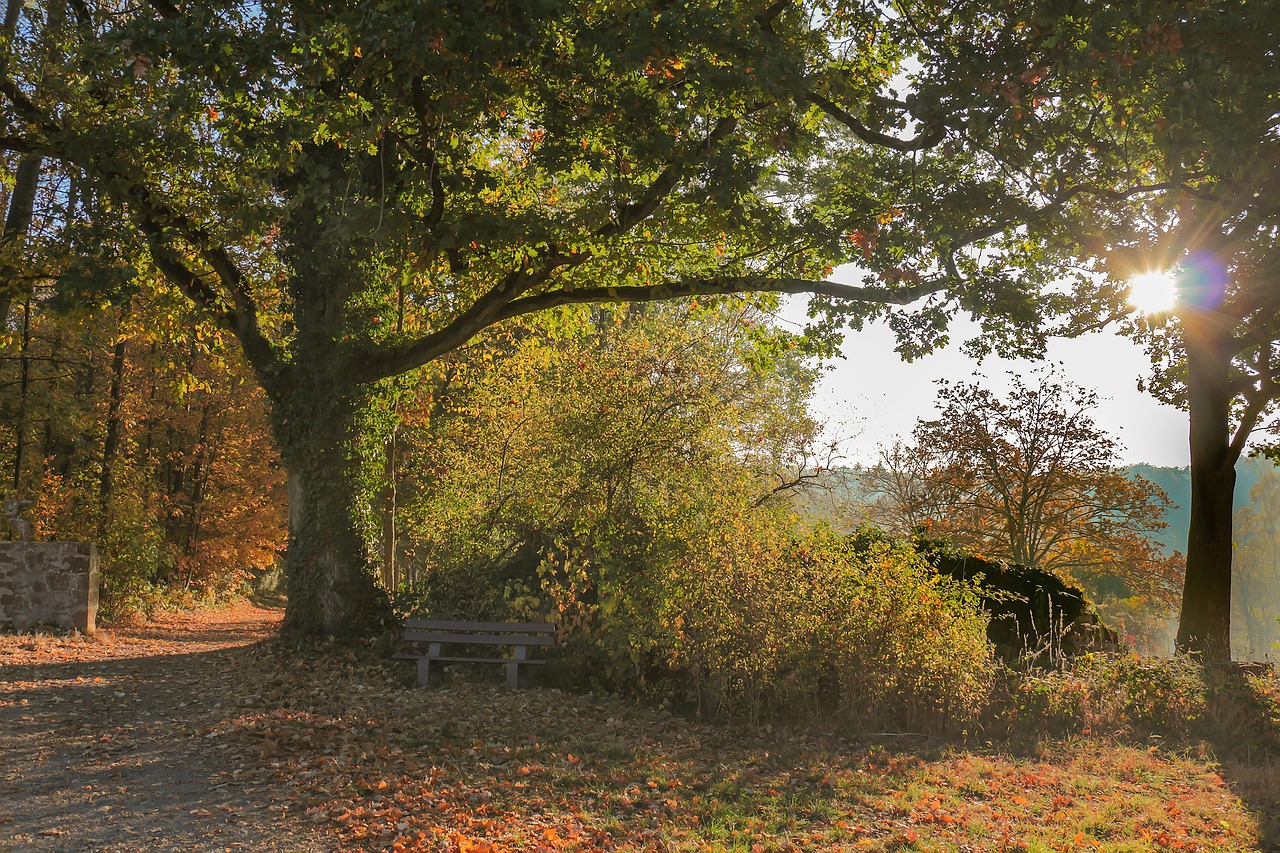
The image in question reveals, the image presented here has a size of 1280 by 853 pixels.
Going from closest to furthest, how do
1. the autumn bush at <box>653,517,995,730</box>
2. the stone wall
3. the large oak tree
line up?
the large oak tree
the autumn bush at <box>653,517,995,730</box>
the stone wall

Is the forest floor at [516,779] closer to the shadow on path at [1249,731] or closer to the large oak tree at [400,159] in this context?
the shadow on path at [1249,731]

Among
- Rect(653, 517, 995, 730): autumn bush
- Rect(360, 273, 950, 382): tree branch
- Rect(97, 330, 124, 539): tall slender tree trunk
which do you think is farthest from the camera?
Rect(97, 330, 124, 539): tall slender tree trunk

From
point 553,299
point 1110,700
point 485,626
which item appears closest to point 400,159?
point 553,299

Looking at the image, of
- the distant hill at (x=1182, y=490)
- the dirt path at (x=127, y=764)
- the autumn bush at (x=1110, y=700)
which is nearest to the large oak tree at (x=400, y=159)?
the dirt path at (x=127, y=764)

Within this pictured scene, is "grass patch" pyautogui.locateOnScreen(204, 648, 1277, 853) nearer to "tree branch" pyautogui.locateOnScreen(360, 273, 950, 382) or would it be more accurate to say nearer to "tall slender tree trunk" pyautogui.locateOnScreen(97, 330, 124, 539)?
"tree branch" pyautogui.locateOnScreen(360, 273, 950, 382)

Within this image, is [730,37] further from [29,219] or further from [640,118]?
[29,219]

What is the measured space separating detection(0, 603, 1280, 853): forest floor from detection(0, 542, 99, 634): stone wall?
9.64 ft

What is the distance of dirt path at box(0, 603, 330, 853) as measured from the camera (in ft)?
17.1

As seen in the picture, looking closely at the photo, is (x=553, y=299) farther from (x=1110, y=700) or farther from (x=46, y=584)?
(x=46, y=584)

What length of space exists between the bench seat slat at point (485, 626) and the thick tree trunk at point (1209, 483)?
9.45 m

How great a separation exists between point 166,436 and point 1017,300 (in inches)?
746

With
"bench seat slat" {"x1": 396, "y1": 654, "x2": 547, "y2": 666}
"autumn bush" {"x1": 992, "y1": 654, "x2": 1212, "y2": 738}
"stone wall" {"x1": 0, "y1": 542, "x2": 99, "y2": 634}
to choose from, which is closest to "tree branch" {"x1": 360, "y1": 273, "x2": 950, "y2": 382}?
"bench seat slat" {"x1": 396, "y1": 654, "x2": 547, "y2": 666}

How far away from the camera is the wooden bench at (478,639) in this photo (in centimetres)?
980

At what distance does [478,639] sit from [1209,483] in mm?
11322
